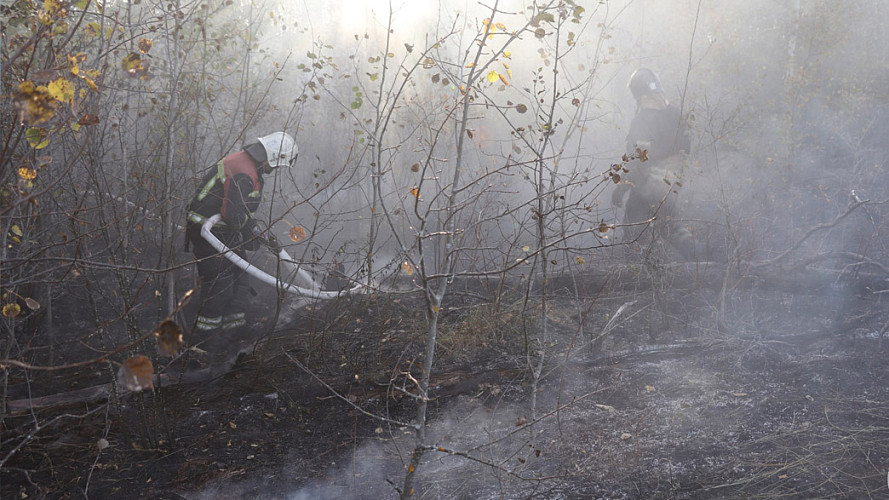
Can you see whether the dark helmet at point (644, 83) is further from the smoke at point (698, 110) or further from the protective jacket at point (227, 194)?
the protective jacket at point (227, 194)

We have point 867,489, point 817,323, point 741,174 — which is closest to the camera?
point 867,489

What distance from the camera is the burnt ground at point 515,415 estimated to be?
324 cm

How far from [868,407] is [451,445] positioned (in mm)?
2716

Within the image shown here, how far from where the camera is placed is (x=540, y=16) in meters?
2.72

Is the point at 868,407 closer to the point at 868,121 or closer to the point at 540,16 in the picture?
the point at 540,16

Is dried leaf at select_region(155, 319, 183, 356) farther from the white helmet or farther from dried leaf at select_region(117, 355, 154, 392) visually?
the white helmet

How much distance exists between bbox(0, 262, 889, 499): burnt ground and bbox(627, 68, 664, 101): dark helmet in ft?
9.60

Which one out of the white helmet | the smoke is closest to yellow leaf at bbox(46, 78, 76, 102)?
the white helmet

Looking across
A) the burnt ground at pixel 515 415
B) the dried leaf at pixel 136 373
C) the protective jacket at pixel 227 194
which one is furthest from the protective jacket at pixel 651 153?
the dried leaf at pixel 136 373

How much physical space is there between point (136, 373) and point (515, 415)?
2.87 meters

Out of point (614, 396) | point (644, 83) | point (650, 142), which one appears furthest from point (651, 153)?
point (614, 396)

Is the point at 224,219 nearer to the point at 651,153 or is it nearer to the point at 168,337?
the point at 168,337

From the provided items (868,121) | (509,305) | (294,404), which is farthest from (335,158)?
(868,121)

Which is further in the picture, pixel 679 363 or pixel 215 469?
pixel 679 363
